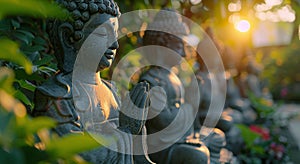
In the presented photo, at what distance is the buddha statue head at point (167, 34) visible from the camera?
2.90m

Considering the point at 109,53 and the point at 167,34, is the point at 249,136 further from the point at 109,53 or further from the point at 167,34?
the point at 109,53

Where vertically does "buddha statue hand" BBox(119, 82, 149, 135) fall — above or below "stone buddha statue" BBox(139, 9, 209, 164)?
above

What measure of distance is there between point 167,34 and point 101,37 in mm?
1118

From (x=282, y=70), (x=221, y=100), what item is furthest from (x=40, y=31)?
(x=282, y=70)

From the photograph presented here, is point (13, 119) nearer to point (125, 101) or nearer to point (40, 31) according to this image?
point (125, 101)

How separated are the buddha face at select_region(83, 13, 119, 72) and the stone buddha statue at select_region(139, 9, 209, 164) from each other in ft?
2.65

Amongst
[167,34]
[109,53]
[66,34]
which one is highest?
[66,34]

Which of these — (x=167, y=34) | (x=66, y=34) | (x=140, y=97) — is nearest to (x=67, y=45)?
(x=66, y=34)

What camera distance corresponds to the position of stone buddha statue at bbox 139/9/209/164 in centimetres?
260

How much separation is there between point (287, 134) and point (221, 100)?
2.34m

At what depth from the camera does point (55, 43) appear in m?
1.85

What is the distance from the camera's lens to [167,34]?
2916 millimetres

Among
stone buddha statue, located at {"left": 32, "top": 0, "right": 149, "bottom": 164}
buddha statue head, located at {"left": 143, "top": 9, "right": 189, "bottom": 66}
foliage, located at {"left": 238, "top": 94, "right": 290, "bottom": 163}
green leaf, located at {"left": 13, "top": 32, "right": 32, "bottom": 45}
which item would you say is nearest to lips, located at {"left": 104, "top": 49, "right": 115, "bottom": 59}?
stone buddha statue, located at {"left": 32, "top": 0, "right": 149, "bottom": 164}

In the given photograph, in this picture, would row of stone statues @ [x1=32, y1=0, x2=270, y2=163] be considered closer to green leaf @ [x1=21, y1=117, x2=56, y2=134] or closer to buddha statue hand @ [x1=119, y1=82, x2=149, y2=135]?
buddha statue hand @ [x1=119, y1=82, x2=149, y2=135]
